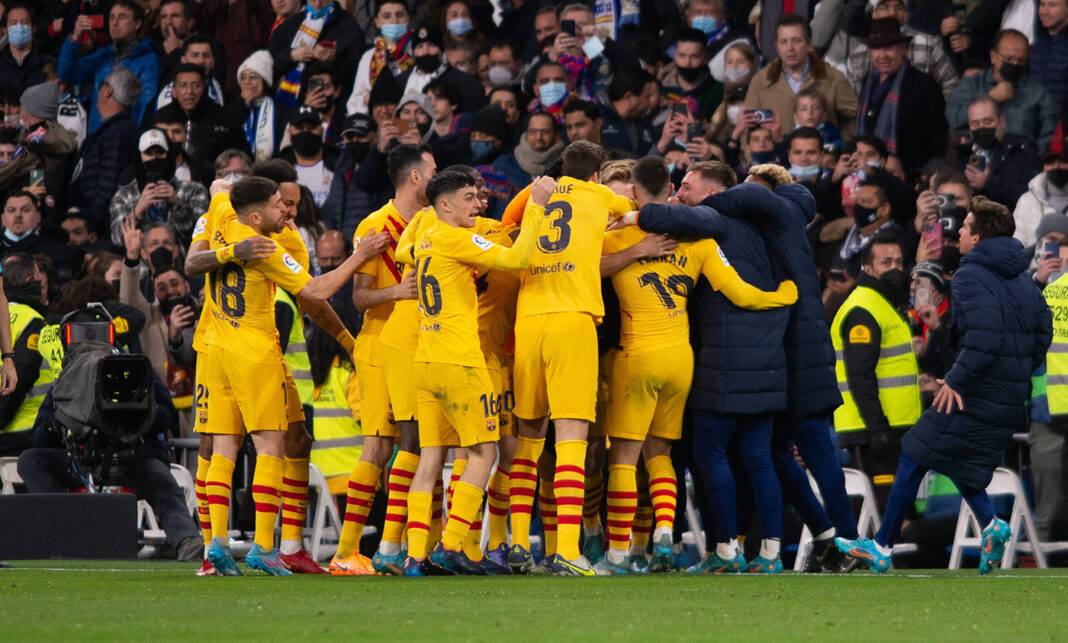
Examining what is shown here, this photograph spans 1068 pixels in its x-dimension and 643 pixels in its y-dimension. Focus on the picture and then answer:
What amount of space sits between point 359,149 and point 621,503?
6.95m

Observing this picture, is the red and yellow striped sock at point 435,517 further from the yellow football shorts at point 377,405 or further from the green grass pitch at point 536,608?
the green grass pitch at point 536,608

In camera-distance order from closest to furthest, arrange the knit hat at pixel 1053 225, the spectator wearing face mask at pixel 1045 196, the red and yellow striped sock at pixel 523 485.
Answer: the red and yellow striped sock at pixel 523 485, the knit hat at pixel 1053 225, the spectator wearing face mask at pixel 1045 196

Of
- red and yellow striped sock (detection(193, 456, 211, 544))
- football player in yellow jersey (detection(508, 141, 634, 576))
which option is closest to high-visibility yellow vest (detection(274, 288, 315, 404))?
red and yellow striped sock (detection(193, 456, 211, 544))

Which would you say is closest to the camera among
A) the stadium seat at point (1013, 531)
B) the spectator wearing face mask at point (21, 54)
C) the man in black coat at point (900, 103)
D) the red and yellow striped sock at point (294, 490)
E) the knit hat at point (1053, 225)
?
the red and yellow striped sock at point (294, 490)

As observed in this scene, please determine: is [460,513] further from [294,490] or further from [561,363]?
[294,490]

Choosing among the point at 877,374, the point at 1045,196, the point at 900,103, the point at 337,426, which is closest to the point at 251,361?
the point at 337,426

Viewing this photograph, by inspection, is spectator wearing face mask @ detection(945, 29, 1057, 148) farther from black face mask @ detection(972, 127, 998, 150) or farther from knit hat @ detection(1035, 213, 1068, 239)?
knit hat @ detection(1035, 213, 1068, 239)

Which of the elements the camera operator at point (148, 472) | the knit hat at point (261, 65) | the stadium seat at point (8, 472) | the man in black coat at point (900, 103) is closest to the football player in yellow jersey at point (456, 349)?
the camera operator at point (148, 472)

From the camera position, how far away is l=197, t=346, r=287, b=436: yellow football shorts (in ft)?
28.6

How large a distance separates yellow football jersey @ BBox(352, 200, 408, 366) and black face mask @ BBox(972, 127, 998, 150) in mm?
4932

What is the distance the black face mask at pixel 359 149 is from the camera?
588 inches

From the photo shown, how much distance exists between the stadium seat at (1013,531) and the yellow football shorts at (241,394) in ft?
14.0

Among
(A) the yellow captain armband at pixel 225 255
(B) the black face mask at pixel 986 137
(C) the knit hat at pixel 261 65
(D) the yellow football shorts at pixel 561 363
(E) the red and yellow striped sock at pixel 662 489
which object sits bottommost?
(E) the red and yellow striped sock at pixel 662 489

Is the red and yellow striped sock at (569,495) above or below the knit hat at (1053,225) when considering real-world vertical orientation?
below
